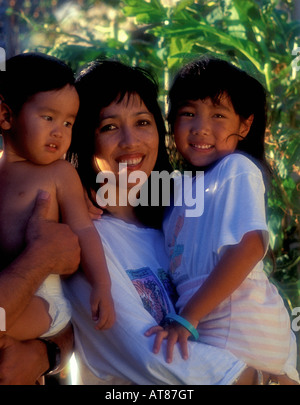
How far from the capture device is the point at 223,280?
4.69 feet

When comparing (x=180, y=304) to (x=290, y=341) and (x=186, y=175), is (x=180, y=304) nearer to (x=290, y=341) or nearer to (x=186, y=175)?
(x=290, y=341)

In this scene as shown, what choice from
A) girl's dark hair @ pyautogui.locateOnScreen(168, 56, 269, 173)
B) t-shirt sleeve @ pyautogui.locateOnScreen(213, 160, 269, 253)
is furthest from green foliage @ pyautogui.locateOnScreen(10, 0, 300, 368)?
t-shirt sleeve @ pyautogui.locateOnScreen(213, 160, 269, 253)

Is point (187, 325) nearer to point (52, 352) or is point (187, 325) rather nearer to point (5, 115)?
point (52, 352)

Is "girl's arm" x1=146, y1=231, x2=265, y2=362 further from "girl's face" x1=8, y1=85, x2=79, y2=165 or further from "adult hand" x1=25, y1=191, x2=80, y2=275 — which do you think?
"girl's face" x1=8, y1=85, x2=79, y2=165

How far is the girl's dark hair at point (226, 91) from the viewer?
5.74 ft

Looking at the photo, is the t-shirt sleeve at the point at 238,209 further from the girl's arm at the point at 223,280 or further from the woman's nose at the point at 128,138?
the woman's nose at the point at 128,138

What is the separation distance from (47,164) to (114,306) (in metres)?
0.41

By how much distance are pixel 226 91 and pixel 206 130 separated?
151mm

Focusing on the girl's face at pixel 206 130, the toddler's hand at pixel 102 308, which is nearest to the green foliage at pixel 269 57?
the girl's face at pixel 206 130

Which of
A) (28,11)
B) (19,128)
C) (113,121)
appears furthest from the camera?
(28,11)

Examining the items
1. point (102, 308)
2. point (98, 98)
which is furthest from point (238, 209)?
point (98, 98)

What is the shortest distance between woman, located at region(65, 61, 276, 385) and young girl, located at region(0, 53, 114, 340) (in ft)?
0.21
